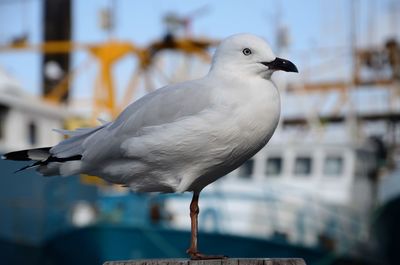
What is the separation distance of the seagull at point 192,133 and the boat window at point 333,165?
1046 cm

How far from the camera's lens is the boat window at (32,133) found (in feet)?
45.8

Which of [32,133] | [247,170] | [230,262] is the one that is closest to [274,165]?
[247,170]

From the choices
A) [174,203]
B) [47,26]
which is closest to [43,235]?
[174,203]

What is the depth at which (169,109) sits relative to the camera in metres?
3.36

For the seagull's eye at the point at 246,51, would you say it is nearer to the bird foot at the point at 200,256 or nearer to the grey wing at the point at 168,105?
the grey wing at the point at 168,105

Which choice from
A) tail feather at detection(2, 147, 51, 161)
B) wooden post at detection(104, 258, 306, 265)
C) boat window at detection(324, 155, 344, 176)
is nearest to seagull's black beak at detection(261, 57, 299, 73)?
wooden post at detection(104, 258, 306, 265)

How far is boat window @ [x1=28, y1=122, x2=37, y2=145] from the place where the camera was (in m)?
14.0

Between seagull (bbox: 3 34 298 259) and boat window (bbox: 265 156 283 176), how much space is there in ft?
34.7

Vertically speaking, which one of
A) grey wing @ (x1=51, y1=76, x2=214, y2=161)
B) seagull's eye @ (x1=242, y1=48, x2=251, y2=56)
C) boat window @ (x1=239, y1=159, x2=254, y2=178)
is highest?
seagull's eye @ (x1=242, y1=48, x2=251, y2=56)

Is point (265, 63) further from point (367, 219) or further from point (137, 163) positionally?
point (367, 219)

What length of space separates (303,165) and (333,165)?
0.50 meters

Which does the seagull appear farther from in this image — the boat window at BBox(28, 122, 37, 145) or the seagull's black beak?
the boat window at BBox(28, 122, 37, 145)

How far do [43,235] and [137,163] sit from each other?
9.03 metres

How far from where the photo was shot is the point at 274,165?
1399cm
